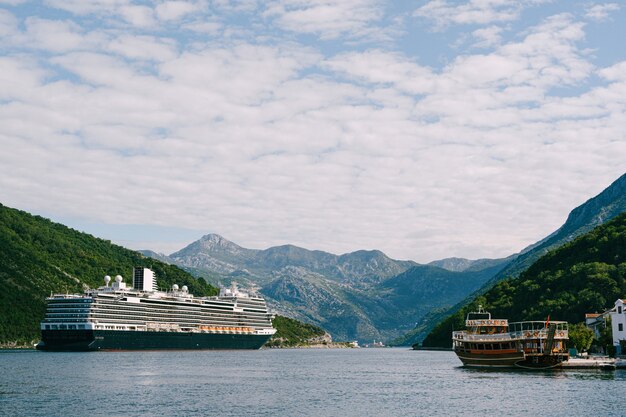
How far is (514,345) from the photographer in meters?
126

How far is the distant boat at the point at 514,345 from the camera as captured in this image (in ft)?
Answer: 400


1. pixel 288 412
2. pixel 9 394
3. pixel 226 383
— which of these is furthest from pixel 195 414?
pixel 226 383

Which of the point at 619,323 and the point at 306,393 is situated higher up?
the point at 619,323

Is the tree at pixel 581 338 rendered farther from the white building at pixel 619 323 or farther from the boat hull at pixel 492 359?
the boat hull at pixel 492 359

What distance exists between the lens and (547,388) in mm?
96875

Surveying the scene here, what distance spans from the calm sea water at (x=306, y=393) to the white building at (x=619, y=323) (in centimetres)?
2597

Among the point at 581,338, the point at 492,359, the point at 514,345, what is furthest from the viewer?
the point at 581,338

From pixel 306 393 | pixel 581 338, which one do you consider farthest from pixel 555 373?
pixel 306 393

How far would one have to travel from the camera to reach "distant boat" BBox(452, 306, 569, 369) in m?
122

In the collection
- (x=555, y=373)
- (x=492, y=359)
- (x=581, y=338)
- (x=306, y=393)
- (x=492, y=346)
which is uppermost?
(x=581, y=338)

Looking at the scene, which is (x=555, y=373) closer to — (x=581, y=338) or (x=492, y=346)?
(x=492, y=346)

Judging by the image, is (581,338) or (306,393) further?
(581,338)

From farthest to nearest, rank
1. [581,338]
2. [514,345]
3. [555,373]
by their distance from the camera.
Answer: [581,338]
[514,345]
[555,373]

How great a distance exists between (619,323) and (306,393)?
7377cm
